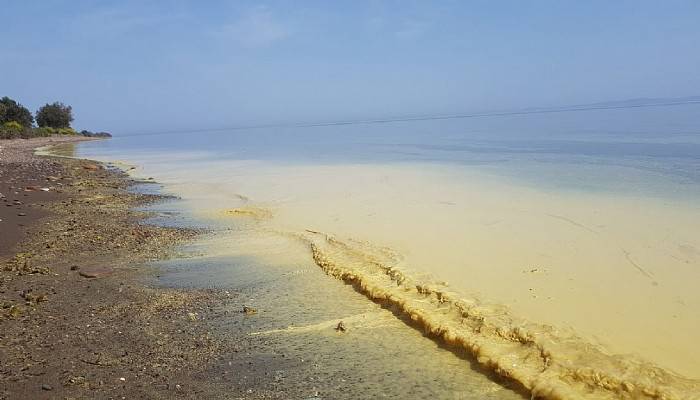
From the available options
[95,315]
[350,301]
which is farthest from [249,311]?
[95,315]

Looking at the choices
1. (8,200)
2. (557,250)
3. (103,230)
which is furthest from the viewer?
(8,200)

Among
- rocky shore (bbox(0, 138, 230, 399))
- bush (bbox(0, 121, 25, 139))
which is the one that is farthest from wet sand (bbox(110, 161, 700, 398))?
bush (bbox(0, 121, 25, 139))

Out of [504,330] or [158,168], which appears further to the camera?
[158,168]

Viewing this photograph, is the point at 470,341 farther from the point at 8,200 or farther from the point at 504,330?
the point at 8,200

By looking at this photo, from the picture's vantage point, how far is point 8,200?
608 inches

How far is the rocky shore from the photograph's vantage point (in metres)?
5.19

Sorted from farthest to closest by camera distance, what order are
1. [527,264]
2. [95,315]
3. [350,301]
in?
[527,264] → [350,301] → [95,315]

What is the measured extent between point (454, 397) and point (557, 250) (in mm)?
5752

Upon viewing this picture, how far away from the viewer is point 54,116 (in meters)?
84.9

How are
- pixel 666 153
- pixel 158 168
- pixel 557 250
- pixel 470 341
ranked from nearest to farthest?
pixel 470 341 → pixel 557 250 → pixel 666 153 → pixel 158 168

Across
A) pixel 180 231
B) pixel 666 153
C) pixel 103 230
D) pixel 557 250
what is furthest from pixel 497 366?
pixel 666 153

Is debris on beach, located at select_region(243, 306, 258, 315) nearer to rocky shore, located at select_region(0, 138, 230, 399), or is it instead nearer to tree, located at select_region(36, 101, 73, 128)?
rocky shore, located at select_region(0, 138, 230, 399)

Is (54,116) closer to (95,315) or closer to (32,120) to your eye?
(32,120)

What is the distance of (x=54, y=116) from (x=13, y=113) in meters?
14.7
